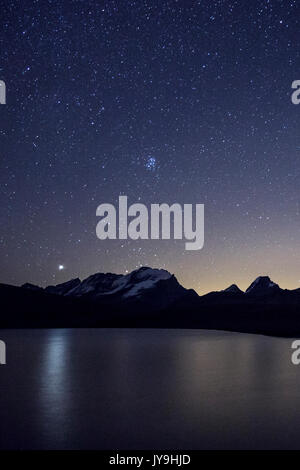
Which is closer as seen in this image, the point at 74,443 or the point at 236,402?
the point at 74,443

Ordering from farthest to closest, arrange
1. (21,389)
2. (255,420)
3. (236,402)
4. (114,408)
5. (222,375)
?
(222,375)
(21,389)
(236,402)
(114,408)
(255,420)

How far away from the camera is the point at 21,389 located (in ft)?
60.1

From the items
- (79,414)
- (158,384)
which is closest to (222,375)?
(158,384)

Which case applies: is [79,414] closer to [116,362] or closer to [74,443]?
[74,443]

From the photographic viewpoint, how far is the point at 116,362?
1160 inches

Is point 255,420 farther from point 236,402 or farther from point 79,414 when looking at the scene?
point 79,414

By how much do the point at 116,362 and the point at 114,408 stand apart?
602 inches

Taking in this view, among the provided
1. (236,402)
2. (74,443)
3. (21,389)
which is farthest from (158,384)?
(74,443)

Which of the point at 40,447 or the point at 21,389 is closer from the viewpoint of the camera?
the point at 40,447
